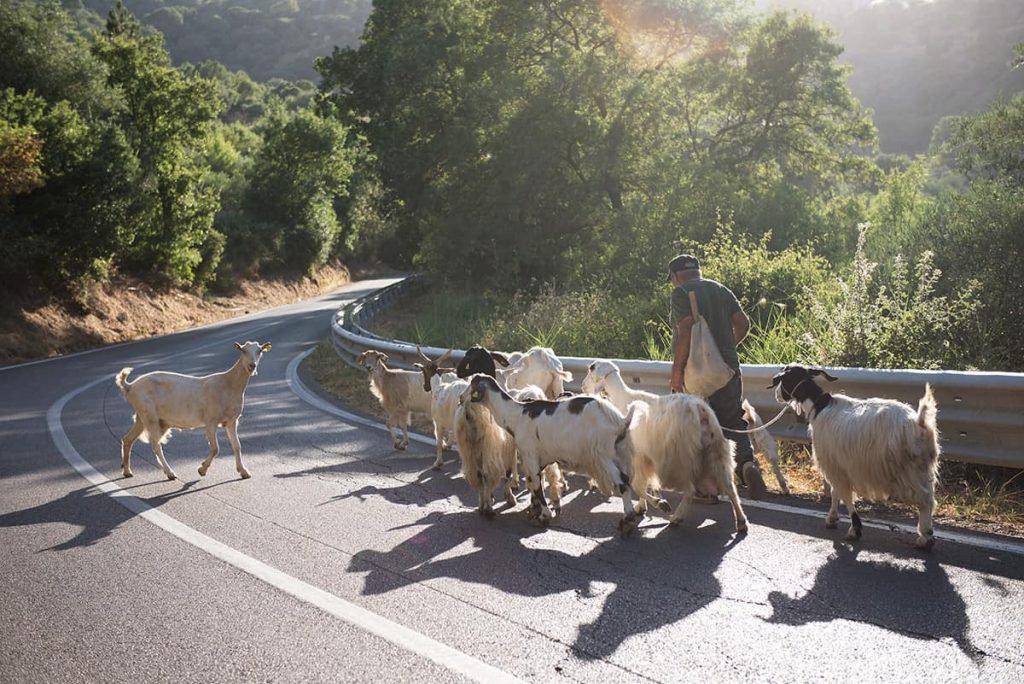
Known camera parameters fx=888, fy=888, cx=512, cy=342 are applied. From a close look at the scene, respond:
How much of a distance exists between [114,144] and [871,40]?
510 ft

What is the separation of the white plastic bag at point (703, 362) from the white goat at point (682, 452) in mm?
711

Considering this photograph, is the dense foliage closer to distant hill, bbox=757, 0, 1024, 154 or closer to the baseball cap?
the baseball cap

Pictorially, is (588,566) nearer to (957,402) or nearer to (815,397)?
(815,397)

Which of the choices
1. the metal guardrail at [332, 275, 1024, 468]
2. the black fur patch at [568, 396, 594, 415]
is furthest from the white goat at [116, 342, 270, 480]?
the metal guardrail at [332, 275, 1024, 468]

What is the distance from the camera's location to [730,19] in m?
33.6

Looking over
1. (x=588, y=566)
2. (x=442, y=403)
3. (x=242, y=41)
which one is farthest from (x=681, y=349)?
(x=242, y=41)

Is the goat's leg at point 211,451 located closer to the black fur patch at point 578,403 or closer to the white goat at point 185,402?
the white goat at point 185,402

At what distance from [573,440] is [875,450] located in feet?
6.72

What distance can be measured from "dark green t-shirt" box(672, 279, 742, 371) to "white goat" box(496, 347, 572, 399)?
70.2 inches

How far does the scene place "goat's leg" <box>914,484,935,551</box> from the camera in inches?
214

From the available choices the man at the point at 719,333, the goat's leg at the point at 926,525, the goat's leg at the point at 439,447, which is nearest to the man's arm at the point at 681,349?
the man at the point at 719,333

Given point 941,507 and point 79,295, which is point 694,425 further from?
point 79,295

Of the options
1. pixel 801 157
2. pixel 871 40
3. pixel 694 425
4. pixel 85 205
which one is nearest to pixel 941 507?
pixel 694 425

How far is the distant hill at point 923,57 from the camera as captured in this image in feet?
412
